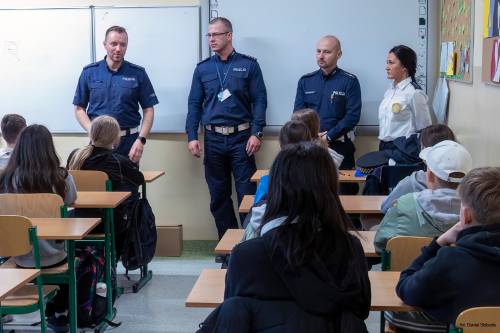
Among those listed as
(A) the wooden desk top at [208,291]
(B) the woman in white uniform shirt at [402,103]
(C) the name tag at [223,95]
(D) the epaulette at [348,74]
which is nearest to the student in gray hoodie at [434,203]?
(A) the wooden desk top at [208,291]

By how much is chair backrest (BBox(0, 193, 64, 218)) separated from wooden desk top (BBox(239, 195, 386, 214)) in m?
0.94

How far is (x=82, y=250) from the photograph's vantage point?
12.7 feet

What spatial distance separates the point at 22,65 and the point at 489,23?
3884 millimetres

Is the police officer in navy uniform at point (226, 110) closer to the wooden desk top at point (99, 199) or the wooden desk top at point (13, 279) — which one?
the wooden desk top at point (99, 199)

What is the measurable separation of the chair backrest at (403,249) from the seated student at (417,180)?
0.76 metres

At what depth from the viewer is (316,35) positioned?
578cm

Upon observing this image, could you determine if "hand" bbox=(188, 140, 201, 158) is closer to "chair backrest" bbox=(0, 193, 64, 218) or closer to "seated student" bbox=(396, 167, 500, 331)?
"chair backrest" bbox=(0, 193, 64, 218)

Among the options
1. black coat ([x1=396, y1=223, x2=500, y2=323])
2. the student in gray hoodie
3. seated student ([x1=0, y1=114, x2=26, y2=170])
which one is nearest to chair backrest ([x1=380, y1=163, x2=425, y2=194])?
the student in gray hoodie

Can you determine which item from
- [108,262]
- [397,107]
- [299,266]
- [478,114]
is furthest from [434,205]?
[397,107]

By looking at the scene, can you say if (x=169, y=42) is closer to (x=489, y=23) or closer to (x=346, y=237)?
(x=489, y=23)

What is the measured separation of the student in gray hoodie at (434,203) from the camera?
8.95 feet

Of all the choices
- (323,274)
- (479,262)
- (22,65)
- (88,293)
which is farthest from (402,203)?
(22,65)

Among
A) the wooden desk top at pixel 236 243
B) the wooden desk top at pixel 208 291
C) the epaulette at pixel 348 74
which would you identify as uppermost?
the epaulette at pixel 348 74

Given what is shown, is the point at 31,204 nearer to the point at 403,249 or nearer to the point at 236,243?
the point at 236,243
